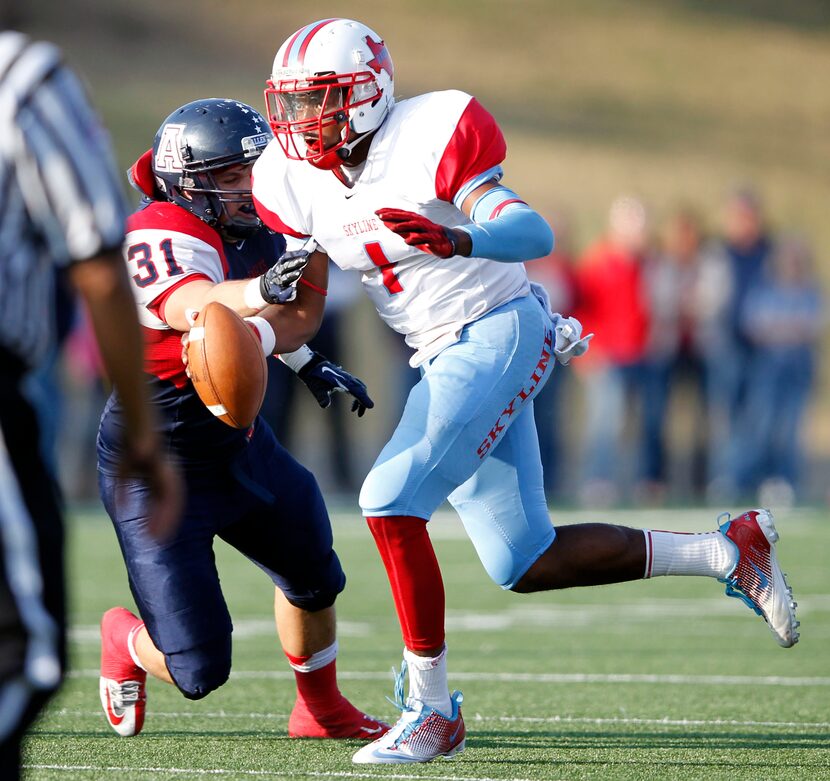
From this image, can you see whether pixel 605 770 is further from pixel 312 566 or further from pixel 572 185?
pixel 572 185

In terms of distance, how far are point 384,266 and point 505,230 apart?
0.50 meters

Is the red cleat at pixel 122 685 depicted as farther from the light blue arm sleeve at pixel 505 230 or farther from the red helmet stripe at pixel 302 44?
the red helmet stripe at pixel 302 44

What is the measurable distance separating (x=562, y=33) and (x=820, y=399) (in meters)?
11.7

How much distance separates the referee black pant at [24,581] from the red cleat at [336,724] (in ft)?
6.16

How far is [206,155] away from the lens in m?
3.99

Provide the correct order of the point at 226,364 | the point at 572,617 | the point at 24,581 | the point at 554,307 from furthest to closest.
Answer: the point at 554,307
the point at 572,617
the point at 226,364
the point at 24,581

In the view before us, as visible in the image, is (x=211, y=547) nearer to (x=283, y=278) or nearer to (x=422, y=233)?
(x=283, y=278)

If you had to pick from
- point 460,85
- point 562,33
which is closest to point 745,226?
point 460,85

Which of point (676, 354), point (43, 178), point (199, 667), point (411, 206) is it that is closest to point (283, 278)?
point (411, 206)

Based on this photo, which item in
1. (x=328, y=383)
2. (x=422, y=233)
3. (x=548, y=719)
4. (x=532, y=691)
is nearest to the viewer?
(x=422, y=233)

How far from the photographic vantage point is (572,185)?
72.8 feet

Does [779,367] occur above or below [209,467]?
below

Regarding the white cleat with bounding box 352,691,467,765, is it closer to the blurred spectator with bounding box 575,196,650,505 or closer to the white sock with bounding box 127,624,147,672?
the white sock with bounding box 127,624,147,672

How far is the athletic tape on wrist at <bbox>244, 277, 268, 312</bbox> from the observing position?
3.83 m
